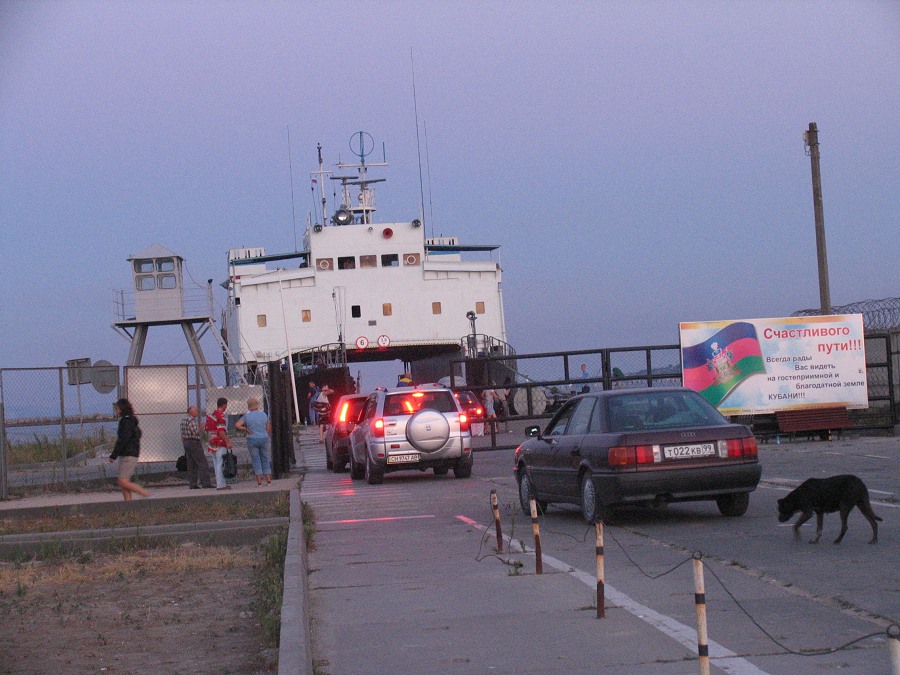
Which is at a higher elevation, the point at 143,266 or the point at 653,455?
the point at 143,266

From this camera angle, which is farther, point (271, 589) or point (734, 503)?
→ point (734, 503)

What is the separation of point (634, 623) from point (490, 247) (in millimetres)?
45675

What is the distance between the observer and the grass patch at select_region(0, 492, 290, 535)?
13844mm

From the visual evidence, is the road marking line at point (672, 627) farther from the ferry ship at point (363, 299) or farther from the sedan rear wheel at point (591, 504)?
the ferry ship at point (363, 299)

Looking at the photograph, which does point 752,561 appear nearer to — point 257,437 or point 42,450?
point 257,437

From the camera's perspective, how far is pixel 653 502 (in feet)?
36.5

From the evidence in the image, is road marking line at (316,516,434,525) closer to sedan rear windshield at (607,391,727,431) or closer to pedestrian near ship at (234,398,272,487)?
sedan rear windshield at (607,391,727,431)

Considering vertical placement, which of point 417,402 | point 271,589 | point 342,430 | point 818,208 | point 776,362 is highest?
point 818,208

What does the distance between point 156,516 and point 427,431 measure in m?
5.44

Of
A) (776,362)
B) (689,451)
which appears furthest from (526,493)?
(776,362)

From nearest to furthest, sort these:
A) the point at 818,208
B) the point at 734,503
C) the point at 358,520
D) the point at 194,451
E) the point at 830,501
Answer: the point at 830,501, the point at 734,503, the point at 358,520, the point at 194,451, the point at 818,208

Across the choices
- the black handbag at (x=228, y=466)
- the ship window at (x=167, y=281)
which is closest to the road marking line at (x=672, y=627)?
the black handbag at (x=228, y=466)

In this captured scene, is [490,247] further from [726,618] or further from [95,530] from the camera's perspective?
[726,618]

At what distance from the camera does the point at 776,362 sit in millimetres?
22750
